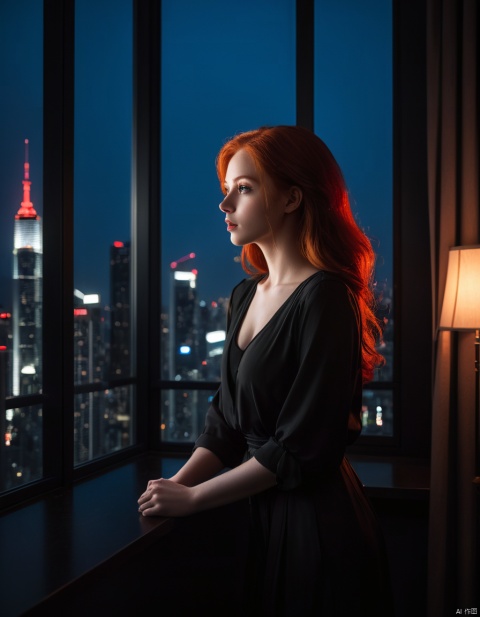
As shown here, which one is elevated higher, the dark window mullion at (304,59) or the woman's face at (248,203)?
the dark window mullion at (304,59)

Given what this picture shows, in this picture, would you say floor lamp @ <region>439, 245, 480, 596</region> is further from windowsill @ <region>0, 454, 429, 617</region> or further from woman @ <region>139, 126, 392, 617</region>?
woman @ <region>139, 126, 392, 617</region>

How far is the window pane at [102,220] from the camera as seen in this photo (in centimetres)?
272

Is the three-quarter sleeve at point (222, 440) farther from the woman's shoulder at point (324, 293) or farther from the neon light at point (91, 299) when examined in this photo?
the neon light at point (91, 299)

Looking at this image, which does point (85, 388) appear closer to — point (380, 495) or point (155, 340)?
point (155, 340)

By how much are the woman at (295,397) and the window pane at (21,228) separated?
2.89ft

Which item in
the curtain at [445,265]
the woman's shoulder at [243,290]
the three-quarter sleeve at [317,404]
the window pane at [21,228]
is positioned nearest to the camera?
the three-quarter sleeve at [317,404]

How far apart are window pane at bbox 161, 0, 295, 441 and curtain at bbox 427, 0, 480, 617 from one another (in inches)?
30.9

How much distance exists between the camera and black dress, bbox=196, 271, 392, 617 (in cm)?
138

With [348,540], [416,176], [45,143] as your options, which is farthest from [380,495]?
[45,143]

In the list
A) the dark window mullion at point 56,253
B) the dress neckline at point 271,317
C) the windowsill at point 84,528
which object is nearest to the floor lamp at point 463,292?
the windowsill at point 84,528

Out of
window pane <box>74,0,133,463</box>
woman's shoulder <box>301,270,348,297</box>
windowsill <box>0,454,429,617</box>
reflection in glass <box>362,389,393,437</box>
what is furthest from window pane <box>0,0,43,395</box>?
reflection in glass <box>362,389,393,437</box>

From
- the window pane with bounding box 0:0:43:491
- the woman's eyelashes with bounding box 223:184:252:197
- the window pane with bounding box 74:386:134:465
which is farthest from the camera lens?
the window pane with bounding box 74:386:134:465

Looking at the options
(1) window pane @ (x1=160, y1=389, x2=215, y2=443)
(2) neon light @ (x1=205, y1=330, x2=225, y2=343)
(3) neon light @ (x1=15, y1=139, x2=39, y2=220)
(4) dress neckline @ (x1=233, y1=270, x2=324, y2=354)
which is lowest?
(1) window pane @ (x1=160, y1=389, x2=215, y2=443)

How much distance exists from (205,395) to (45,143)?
1390 millimetres
